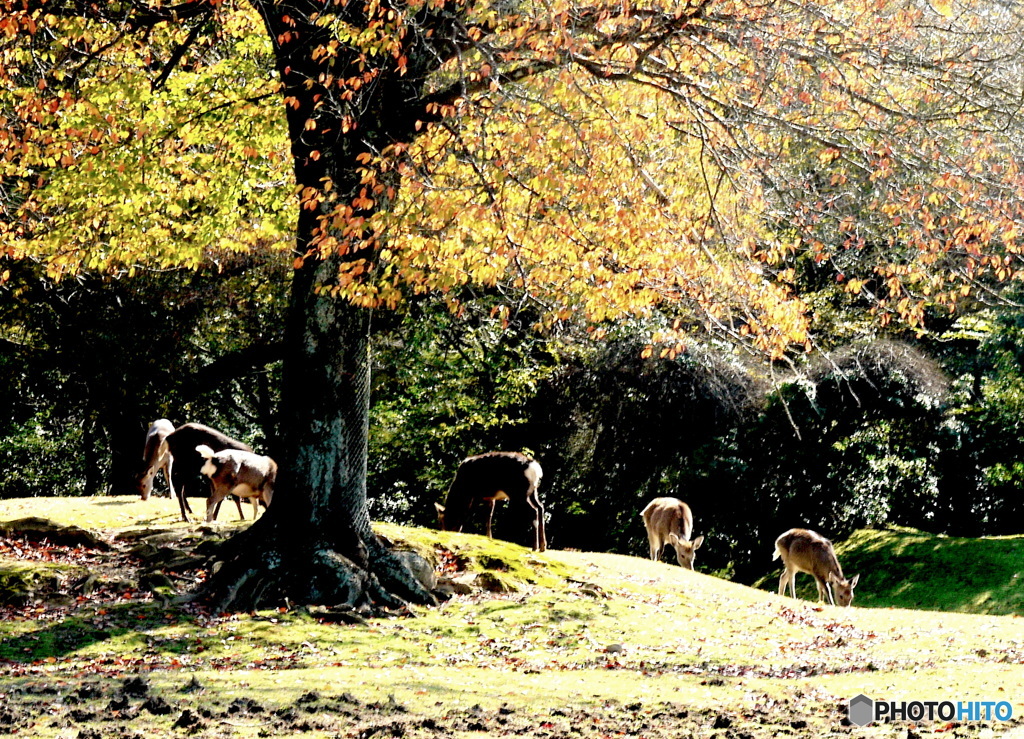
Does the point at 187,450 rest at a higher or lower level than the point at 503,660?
higher

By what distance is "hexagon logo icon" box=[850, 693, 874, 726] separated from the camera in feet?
27.6

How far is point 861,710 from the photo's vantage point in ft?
28.4

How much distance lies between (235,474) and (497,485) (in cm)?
419

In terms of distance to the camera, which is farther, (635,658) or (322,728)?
(635,658)

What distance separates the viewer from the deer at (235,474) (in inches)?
713

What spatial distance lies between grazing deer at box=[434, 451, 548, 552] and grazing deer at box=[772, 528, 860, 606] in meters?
4.71

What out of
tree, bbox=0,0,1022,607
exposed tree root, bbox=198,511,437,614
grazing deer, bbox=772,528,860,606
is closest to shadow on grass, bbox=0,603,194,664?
exposed tree root, bbox=198,511,437,614

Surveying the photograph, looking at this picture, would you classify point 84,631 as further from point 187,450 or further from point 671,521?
point 671,521

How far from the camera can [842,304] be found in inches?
1187

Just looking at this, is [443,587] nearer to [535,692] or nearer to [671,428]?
[535,692]

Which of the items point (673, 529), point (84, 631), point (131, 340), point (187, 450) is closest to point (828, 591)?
point (673, 529)

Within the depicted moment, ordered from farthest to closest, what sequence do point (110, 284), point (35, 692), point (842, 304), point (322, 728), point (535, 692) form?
point (842, 304) → point (110, 284) → point (535, 692) → point (35, 692) → point (322, 728)

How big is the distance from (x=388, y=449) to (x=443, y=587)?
15351mm

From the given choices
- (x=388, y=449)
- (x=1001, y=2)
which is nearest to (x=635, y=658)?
(x=1001, y=2)
